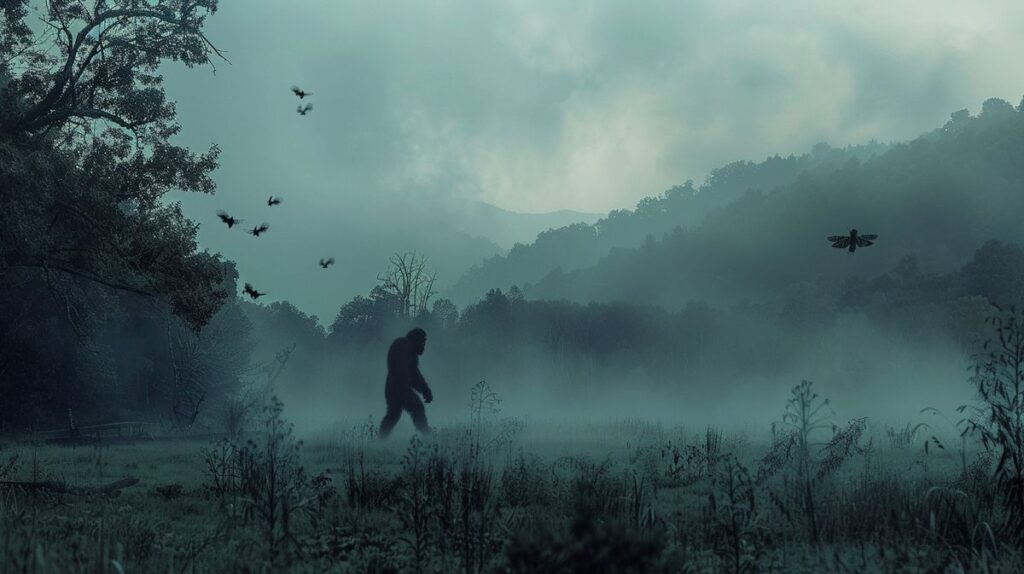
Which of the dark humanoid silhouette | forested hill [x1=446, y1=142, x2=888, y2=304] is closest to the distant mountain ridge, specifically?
forested hill [x1=446, y1=142, x2=888, y2=304]

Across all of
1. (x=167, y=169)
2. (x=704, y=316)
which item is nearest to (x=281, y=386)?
(x=704, y=316)

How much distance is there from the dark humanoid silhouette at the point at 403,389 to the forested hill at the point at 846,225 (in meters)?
53.0

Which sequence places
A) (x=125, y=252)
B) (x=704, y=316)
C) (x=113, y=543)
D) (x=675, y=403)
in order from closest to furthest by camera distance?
(x=113, y=543) → (x=125, y=252) → (x=675, y=403) → (x=704, y=316)

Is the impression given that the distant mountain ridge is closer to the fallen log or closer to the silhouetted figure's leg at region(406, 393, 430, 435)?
the silhouetted figure's leg at region(406, 393, 430, 435)

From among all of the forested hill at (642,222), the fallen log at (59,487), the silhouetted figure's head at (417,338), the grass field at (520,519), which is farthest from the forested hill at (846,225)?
the fallen log at (59,487)

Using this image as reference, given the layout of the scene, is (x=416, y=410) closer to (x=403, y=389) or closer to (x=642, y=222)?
(x=403, y=389)

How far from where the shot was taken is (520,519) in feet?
29.1

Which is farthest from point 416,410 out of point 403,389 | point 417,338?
point 417,338

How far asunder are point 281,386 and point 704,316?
3602 cm

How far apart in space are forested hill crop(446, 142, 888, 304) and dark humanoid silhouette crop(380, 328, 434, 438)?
126 metres

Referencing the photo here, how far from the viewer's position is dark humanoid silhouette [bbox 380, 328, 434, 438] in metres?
19.8

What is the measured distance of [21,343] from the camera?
2875 centimetres

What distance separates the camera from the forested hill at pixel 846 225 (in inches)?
3194

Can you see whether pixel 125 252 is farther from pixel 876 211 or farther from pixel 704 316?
pixel 876 211
